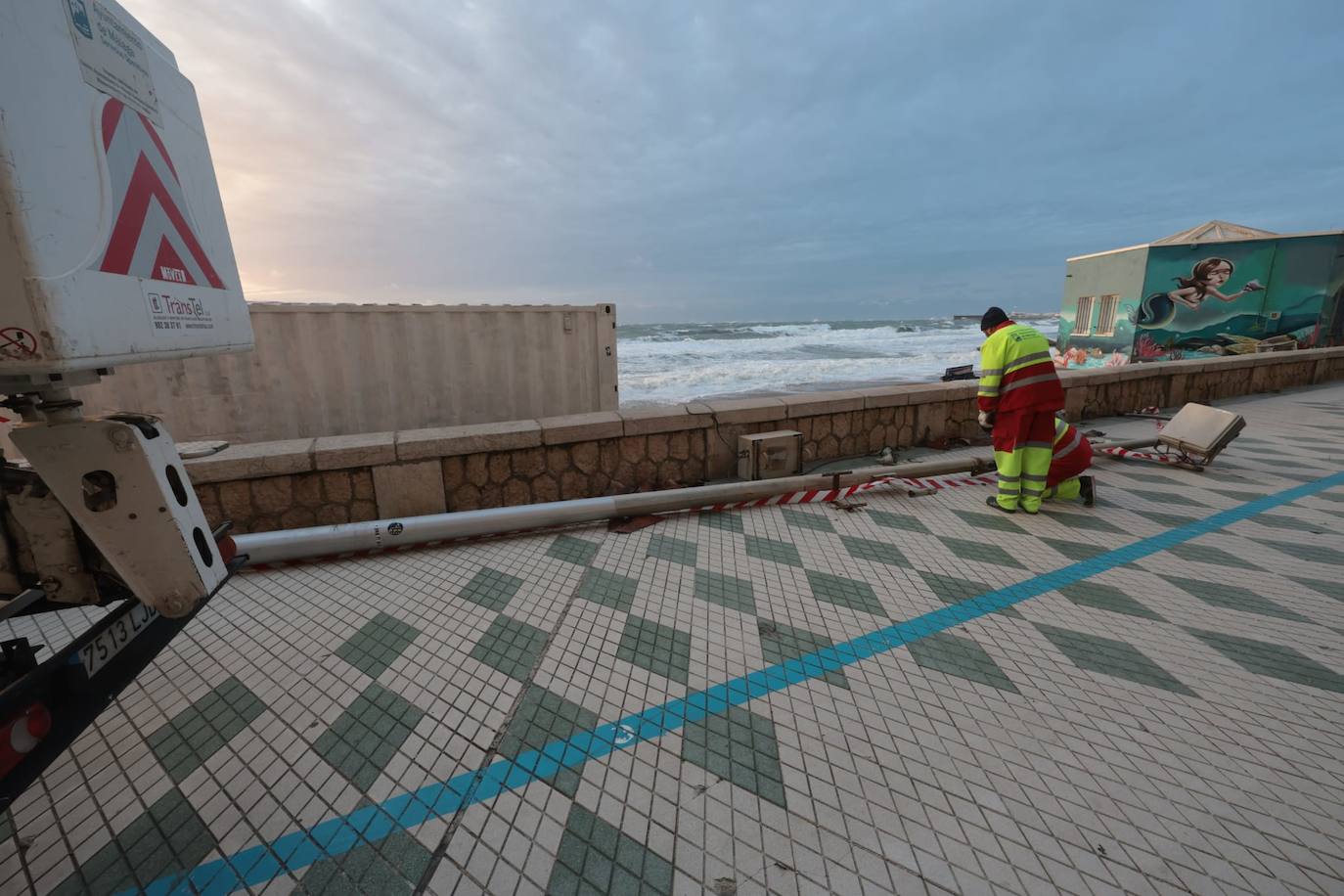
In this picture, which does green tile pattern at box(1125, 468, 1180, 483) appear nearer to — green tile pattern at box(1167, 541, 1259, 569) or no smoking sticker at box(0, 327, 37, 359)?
green tile pattern at box(1167, 541, 1259, 569)

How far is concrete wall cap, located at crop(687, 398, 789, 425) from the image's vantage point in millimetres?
5453

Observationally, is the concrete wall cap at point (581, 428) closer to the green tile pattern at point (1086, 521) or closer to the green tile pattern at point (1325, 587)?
the green tile pattern at point (1086, 521)

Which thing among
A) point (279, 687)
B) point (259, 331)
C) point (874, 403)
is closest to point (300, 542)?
point (279, 687)

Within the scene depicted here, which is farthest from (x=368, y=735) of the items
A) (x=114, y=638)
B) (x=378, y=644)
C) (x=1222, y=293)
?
(x=1222, y=293)

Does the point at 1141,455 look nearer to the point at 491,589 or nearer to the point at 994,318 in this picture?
the point at 994,318

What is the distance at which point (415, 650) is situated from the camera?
8.98ft

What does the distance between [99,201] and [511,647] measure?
232 cm

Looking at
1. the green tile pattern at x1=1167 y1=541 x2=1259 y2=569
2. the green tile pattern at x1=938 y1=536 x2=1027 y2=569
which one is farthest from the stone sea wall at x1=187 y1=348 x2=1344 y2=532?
the green tile pattern at x1=1167 y1=541 x2=1259 y2=569

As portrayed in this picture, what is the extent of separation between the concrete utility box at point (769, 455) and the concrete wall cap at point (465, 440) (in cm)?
206

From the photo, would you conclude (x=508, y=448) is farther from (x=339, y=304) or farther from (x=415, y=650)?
(x=339, y=304)

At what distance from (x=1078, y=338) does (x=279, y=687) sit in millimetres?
31007

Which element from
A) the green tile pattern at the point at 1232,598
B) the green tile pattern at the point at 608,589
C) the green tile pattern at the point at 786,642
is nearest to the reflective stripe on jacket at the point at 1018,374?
the green tile pattern at the point at 1232,598

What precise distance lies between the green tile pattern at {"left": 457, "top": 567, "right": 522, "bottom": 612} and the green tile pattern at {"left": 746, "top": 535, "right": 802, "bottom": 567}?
170 centimetres

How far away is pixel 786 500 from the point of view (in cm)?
493
